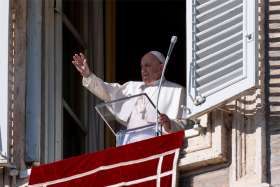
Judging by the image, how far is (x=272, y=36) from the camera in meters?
18.2

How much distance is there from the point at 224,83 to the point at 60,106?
72.5 inches

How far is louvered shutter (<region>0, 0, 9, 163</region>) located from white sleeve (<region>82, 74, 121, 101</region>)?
1.69 ft

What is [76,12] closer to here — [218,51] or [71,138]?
[71,138]

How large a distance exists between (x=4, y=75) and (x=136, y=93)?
2.98 ft

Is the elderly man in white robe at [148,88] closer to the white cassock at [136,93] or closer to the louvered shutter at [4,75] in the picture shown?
the white cassock at [136,93]

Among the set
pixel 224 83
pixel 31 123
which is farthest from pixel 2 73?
pixel 224 83

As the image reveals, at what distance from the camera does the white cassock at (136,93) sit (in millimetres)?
19000

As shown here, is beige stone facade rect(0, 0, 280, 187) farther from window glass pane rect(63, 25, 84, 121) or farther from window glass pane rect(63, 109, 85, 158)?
window glass pane rect(63, 25, 84, 121)

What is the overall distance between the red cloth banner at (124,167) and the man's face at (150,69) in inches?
38.3

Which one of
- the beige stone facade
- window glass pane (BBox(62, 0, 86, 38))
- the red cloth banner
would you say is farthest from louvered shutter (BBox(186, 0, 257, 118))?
window glass pane (BBox(62, 0, 86, 38))

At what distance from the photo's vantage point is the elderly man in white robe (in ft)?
62.1

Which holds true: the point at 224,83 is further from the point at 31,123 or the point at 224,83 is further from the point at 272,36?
the point at 31,123

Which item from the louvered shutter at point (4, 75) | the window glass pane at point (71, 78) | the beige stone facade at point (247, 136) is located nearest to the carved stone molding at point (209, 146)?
the beige stone facade at point (247, 136)

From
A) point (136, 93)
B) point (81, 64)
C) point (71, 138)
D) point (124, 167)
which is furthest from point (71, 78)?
point (124, 167)
